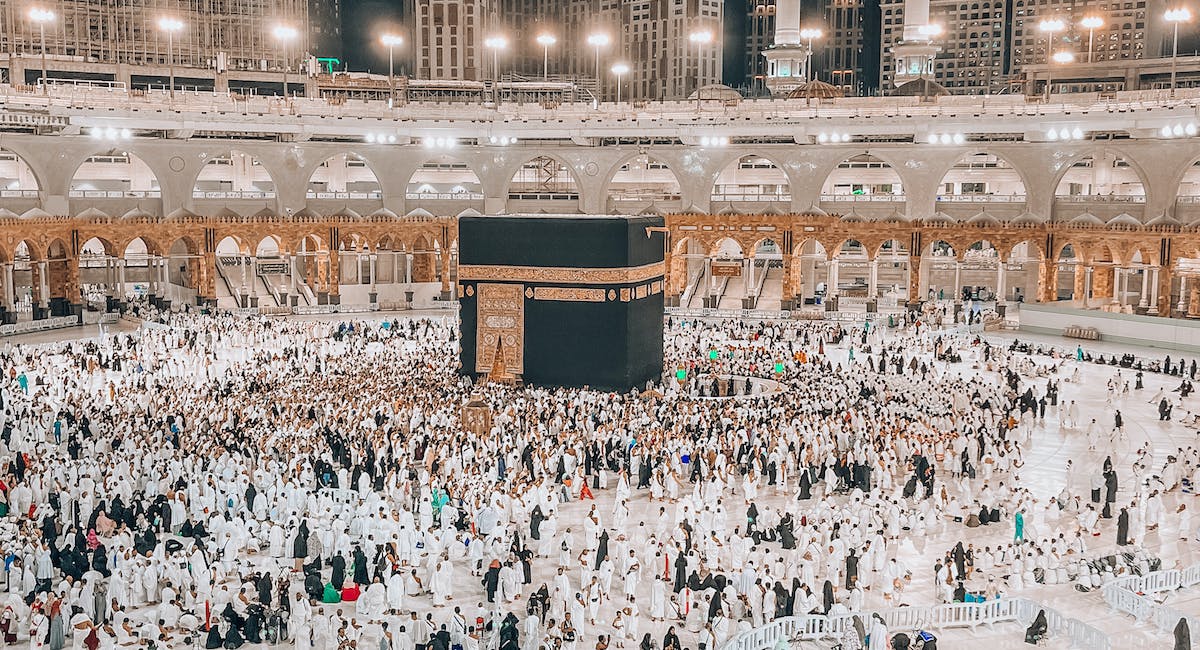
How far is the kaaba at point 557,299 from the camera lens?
20.0 meters

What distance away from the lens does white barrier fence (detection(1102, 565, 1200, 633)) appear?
10.0 metres

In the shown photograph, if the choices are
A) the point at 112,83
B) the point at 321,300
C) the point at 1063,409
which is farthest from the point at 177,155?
the point at 1063,409

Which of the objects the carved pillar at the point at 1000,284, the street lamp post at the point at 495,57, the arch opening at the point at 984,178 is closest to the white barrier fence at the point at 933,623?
the carved pillar at the point at 1000,284

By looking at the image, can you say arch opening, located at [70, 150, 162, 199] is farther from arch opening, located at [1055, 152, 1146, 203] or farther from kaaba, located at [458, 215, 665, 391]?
arch opening, located at [1055, 152, 1146, 203]

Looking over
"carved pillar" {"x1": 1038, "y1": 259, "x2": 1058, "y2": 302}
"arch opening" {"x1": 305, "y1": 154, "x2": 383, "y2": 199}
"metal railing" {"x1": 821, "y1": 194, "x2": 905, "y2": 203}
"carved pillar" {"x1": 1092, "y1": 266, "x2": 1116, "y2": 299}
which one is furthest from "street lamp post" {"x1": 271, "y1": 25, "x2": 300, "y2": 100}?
"carved pillar" {"x1": 1092, "y1": 266, "x2": 1116, "y2": 299}

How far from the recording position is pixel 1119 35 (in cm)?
4550

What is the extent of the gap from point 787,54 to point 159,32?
80.8ft

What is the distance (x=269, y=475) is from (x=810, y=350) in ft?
47.4

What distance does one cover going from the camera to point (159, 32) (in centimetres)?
4050

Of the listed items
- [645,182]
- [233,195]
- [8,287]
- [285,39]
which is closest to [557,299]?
[8,287]

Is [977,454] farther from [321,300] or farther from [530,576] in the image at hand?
[321,300]

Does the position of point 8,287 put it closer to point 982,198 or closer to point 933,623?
point 933,623

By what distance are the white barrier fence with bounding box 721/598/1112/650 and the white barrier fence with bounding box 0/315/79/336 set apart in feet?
73.1

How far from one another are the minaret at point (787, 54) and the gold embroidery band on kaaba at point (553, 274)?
95.8 ft
